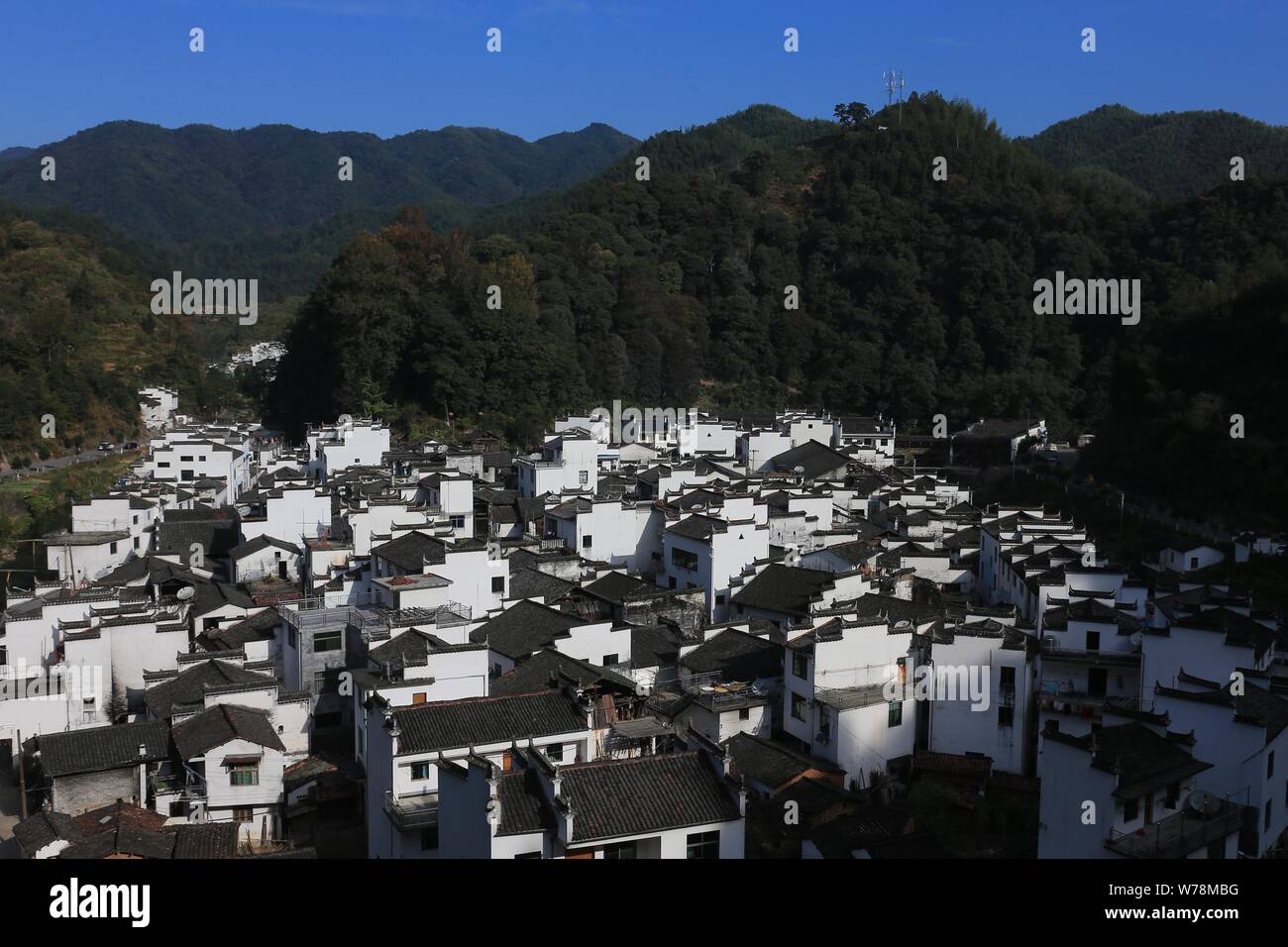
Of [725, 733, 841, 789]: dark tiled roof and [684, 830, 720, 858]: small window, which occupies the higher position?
[684, 830, 720, 858]: small window

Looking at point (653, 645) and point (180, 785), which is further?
point (653, 645)

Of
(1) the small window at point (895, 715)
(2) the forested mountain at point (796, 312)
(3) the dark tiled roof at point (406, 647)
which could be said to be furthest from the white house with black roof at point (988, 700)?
(2) the forested mountain at point (796, 312)

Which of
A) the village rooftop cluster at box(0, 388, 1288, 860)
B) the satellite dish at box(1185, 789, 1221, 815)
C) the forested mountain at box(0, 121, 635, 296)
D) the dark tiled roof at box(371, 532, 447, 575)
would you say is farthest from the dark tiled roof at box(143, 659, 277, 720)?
the forested mountain at box(0, 121, 635, 296)

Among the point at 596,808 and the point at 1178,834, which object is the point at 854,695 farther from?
the point at 596,808

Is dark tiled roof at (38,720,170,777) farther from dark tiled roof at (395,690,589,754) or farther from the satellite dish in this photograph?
the satellite dish

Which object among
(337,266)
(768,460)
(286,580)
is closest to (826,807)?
(286,580)

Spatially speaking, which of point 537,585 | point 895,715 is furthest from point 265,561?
point 895,715

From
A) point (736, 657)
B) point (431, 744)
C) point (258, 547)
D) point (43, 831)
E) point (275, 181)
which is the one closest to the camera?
point (431, 744)
